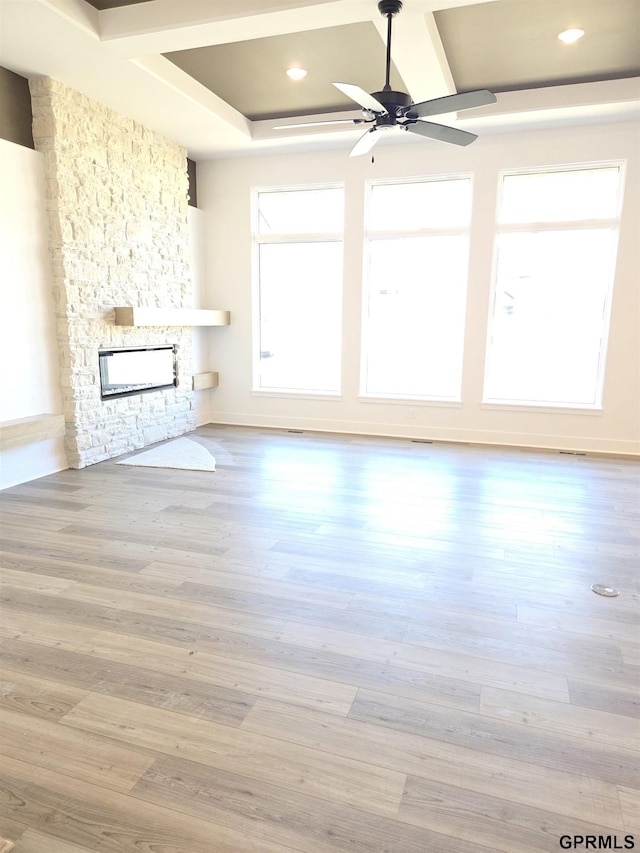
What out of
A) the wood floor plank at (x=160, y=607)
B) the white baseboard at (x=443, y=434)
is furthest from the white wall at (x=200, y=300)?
the wood floor plank at (x=160, y=607)

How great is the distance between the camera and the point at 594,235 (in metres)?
5.80

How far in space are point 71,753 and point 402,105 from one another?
3738 millimetres

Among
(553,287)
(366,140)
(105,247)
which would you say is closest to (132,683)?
(366,140)

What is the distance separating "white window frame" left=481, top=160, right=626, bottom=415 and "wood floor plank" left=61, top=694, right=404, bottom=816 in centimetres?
508

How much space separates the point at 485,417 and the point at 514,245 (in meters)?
1.94

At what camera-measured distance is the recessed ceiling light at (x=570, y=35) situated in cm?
402

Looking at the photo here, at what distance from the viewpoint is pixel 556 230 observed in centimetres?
586

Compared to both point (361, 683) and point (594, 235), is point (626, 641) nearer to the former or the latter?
point (361, 683)

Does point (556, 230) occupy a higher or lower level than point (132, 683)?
higher

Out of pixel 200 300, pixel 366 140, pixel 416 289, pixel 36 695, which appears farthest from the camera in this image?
pixel 200 300

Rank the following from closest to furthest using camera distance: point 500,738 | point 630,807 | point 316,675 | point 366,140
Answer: point 630,807, point 500,738, point 316,675, point 366,140

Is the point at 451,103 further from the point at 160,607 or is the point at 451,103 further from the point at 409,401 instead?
the point at 409,401

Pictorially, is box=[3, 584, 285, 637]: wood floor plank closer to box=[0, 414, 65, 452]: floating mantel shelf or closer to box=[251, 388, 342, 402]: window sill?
box=[0, 414, 65, 452]: floating mantel shelf

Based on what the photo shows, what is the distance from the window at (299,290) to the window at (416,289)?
1.46ft
